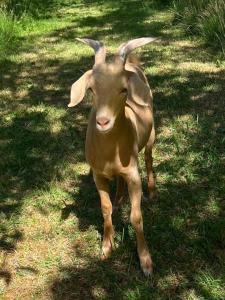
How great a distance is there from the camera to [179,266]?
4.05 metres

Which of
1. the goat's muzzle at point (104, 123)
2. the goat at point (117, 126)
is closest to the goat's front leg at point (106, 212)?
the goat at point (117, 126)

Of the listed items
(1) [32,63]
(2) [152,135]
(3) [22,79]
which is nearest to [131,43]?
(2) [152,135]

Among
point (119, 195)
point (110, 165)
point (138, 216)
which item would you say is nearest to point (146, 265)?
point (138, 216)

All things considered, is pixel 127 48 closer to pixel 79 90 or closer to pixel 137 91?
pixel 79 90

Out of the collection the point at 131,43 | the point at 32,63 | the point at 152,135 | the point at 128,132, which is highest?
the point at 131,43

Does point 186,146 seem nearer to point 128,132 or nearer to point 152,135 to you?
point 152,135

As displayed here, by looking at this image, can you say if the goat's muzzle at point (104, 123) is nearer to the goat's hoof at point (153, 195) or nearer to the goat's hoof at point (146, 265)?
the goat's hoof at point (146, 265)

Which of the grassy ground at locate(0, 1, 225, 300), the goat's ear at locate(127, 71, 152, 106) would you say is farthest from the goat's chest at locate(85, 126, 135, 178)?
the grassy ground at locate(0, 1, 225, 300)

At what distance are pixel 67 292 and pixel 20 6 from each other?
365 inches

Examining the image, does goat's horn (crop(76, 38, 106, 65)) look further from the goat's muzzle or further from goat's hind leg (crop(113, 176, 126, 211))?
goat's hind leg (crop(113, 176, 126, 211))

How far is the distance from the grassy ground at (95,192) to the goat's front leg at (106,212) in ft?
0.28

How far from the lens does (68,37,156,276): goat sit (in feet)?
10.7

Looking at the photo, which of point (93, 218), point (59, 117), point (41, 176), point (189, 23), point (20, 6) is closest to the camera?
point (93, 218)

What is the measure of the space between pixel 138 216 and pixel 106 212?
1.01ft
